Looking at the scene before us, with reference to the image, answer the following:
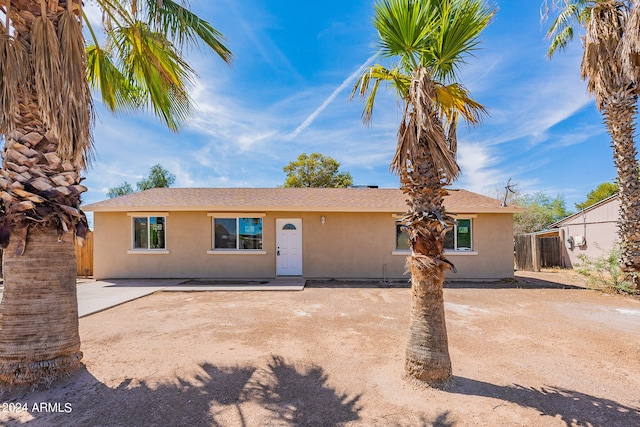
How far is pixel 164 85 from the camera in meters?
4.77

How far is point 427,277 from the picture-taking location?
3512mm

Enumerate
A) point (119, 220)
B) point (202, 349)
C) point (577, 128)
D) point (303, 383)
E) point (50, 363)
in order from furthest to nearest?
point (577, 128) < point (119, 220) < point (202, 349) < point (303, 383) < point (50, 363)

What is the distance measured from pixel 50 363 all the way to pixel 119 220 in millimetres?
9768

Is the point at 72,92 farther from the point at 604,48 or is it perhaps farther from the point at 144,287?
the point at 604,48

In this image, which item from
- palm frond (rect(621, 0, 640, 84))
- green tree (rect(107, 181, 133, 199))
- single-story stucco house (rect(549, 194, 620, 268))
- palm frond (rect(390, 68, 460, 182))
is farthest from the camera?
green tree (rect(107, 181, 133, 199))

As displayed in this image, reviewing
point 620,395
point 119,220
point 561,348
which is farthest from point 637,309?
point 119,220

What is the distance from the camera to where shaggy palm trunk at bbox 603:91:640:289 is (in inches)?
339

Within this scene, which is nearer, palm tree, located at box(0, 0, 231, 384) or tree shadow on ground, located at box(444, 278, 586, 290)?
palm tree, located at box(0, 0, 231, 384)

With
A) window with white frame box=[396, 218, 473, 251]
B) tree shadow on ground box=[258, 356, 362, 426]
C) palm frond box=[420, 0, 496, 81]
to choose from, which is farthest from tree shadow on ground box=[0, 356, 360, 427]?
window with white frame box=[396, 218, 473, 251]

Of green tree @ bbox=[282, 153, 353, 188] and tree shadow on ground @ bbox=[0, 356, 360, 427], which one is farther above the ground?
green tree @ bbox=[282, 153, 353, 188]

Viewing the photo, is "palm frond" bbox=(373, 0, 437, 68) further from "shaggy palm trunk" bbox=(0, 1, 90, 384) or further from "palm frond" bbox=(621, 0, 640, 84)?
"palm frond" bbox=(621, 0, 640, 84)

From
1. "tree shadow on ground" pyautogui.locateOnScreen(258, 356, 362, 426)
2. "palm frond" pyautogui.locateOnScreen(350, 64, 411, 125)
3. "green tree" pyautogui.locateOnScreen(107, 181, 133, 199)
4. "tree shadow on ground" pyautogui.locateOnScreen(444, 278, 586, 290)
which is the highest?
"green tree" pyautogui.locateOnScreen(107, 181, 133, 199)

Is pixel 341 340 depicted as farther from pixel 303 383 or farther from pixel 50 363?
pixel 50 363

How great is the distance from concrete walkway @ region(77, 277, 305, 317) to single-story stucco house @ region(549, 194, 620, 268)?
1447 cm
